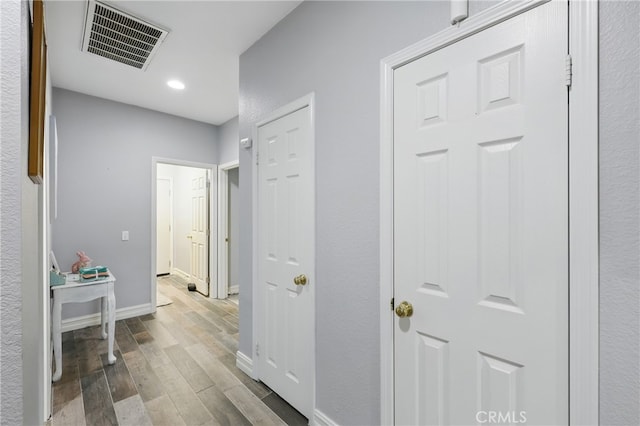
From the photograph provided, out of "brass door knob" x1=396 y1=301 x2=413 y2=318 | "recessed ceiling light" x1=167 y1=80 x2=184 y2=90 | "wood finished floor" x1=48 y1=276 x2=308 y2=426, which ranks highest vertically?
"recessed ceiling light" x1=167 y1=80 x2=184 y2=90

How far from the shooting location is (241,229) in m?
2.51

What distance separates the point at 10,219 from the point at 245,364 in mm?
2146

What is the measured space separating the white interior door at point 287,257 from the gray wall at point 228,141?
2.04 meters

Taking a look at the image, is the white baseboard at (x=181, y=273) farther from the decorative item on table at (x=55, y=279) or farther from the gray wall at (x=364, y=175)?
the gray wall at (x=364, y=175)

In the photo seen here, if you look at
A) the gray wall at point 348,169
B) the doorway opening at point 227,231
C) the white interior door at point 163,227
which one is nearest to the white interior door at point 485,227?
the gray wall at point 348,169

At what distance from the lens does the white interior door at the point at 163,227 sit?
6.12 m

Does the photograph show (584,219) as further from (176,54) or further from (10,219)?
(176,54)

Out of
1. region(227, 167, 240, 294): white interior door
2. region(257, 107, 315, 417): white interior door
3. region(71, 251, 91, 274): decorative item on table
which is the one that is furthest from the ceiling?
region(71, 251, 91, 274): decorative item on table

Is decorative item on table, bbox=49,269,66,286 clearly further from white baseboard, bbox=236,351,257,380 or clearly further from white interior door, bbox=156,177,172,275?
white interior door, bbox=156,177,172,275

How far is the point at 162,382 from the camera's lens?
7.52ft

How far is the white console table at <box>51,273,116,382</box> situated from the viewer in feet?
7.59

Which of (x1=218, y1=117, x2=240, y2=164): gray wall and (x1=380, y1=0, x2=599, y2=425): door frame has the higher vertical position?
(x1=218, y1=117, x2=240, y2=164): gray wall

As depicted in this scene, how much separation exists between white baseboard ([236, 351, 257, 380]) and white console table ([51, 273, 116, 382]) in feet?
3.66

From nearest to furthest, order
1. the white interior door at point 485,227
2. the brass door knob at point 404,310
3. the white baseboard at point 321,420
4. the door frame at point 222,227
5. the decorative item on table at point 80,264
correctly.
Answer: the white interior door at point 485,227 → the brass door knob at point 404,310 → the white baseboard at point 321,420 → the decorative item on table at point 80,264 → the door frame at point 222,227
